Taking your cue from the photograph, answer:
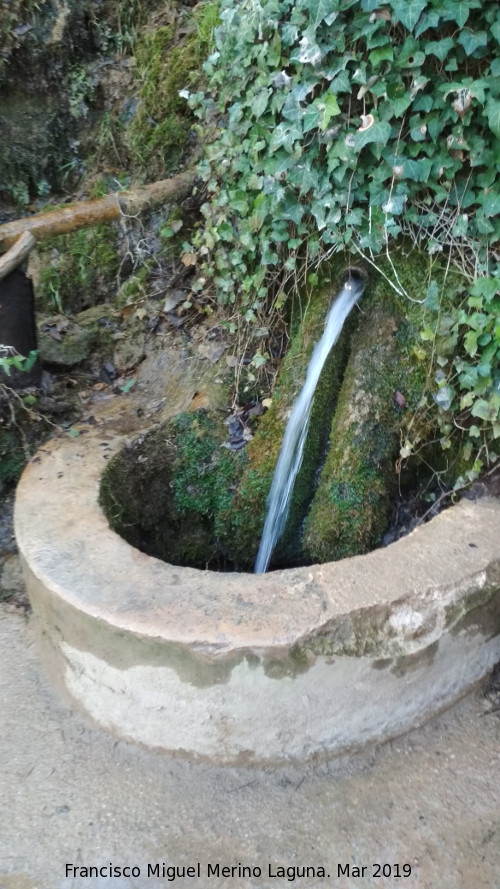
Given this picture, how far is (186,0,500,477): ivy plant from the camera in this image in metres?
2.48

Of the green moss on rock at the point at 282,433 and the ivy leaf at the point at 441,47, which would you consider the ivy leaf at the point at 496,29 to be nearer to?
the ivy leaf at the point at 441,47

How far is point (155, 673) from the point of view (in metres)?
2.24

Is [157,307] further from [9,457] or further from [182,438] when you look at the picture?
[9,457]

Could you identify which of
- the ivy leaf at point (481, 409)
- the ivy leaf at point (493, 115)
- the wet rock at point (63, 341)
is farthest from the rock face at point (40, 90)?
the ivy leaf at point (481, 409)

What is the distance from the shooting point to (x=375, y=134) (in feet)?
8.50

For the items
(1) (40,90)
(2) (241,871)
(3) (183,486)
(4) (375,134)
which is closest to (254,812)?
(2) (241,871)

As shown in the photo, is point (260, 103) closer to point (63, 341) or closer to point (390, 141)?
point (390, 141)

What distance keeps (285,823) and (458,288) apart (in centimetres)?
212

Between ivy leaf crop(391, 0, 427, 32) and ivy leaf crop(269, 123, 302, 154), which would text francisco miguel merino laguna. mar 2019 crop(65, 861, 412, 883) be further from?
ivy leaf crop(391, 0, 427, 32)

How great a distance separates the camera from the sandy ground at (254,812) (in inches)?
85.0

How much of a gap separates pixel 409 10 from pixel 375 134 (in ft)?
1.34

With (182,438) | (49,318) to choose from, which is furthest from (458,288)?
(49,318)

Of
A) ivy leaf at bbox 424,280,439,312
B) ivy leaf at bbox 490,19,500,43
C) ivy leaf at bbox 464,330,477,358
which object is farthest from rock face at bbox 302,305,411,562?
ivy leaf at bbox 490,19,500,43

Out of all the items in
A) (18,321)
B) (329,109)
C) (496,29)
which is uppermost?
(496,29)
